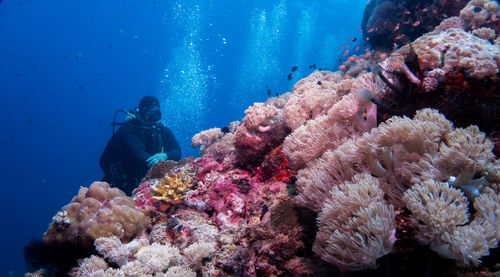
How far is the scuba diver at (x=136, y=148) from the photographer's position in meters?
9.10

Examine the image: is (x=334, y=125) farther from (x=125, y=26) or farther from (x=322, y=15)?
(x=125, y=26)

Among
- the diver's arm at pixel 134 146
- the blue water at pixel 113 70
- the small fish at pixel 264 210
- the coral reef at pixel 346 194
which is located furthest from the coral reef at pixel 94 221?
the blue water at pixel 113 70

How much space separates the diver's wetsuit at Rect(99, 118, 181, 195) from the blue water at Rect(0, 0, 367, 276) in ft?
181

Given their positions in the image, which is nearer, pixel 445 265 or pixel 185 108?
pixel 445 265

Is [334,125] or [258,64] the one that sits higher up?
[258,64]

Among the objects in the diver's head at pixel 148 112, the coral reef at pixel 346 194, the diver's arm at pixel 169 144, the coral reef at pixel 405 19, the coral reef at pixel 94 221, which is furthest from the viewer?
the diver's arm at pixel 169 144

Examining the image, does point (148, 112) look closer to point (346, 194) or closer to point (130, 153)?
point (130, 153)

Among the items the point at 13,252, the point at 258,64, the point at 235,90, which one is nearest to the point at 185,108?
the point at 235,90

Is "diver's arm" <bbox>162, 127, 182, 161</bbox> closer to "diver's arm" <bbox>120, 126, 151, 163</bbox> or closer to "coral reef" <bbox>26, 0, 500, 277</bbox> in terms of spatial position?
"diver's arm" <bbox>120, 126, 151, 163</bbox>

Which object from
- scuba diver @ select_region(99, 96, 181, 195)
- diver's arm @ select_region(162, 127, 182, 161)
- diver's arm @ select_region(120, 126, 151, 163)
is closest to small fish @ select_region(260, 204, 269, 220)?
scuba diver @ select_region(99, 96, 181, 195)

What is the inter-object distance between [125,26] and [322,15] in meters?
75.4

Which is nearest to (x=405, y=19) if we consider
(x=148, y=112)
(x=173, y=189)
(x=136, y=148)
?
(x=148, y=112)

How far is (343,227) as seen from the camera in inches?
66.5

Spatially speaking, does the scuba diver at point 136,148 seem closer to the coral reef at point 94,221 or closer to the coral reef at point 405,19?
the coral reef at point 94,221
